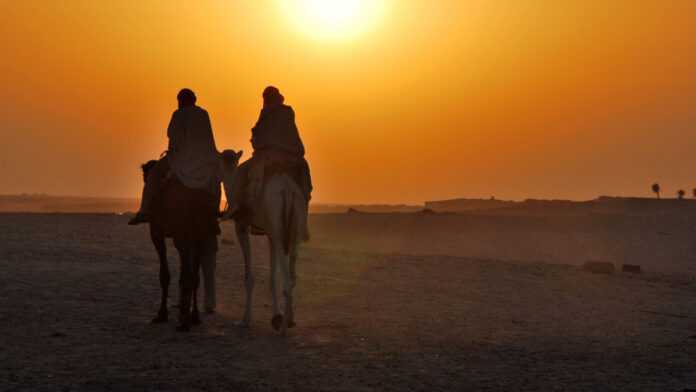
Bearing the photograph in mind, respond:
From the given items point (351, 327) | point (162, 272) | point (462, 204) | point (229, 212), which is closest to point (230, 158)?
point (229, 212)

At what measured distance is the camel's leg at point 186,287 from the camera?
12375 millimetres

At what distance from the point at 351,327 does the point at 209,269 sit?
2479 mm

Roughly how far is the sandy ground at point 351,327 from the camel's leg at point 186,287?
22cm

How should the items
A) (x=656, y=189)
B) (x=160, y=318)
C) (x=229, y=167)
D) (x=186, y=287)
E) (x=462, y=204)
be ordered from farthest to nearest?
(x=462, y=204) < (x=656, y=189) < (x=229, y=167) < (x=160, y=318) < (x=186, y=287)

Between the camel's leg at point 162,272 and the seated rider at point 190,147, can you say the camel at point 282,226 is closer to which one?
the seated rider at point 190,147

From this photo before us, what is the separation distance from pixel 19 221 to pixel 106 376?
25290 millimetres

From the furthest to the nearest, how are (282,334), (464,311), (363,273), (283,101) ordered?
(363,273) < (464,311) < (283,101) < (282,334)

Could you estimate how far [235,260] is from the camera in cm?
2414

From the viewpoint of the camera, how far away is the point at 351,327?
44.8 feet

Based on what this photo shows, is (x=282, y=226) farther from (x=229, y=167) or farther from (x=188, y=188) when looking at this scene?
(x=229, y=167)

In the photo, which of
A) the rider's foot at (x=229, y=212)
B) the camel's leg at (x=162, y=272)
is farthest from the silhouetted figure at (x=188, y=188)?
the rider's foot at (x=229, y=212)

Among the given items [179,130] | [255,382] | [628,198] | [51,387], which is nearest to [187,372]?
[255,382]

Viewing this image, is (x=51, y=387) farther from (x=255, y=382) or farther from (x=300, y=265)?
(x=300, y=265)

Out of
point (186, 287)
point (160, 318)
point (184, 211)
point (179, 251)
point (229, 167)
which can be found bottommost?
point (160, 318)
